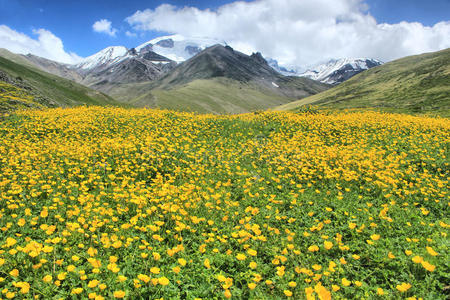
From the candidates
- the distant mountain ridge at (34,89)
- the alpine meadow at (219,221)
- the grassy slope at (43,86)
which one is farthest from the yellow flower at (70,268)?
the grassy slope at (43,86)

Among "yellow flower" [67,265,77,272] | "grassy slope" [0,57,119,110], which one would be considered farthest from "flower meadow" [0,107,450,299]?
"grassy slope" [0,57,119,110]

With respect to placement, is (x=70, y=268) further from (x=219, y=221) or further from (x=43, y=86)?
(x=43, y=86)

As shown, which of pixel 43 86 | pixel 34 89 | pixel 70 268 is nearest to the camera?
pixel 70 268

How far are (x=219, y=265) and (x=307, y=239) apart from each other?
2.11 metres

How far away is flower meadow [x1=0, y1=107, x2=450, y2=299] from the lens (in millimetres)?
3910

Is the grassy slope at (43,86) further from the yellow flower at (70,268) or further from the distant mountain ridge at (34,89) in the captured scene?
the yellow flower at (70,268)

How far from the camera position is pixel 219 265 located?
4.52 metres

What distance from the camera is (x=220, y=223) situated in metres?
5.66

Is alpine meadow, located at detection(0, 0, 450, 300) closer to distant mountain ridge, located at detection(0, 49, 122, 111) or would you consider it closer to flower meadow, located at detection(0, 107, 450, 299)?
flower meadow, located at detection(0, 107, 450, 299)

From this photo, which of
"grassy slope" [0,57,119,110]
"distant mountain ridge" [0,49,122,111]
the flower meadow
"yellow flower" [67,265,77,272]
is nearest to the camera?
"yellow flower" [67,265,77,272]

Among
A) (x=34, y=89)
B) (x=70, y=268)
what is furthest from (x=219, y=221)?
(x=34, y=89)

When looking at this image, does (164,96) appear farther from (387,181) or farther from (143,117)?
(387,181)

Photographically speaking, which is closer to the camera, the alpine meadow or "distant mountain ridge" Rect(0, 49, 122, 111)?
the alpine meadow

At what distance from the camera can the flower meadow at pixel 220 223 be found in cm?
391
